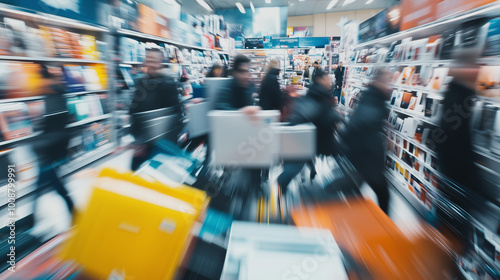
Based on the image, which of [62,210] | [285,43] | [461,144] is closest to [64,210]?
[62,210]

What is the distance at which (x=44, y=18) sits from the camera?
10.3 feet

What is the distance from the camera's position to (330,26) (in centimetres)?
1656

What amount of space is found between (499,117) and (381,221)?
177 centimetres

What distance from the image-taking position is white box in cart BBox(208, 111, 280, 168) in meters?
1.23

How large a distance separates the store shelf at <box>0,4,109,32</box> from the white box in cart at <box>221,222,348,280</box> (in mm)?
3627

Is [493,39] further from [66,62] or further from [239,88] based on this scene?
[66,62]

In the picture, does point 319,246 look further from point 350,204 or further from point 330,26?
point 330,26

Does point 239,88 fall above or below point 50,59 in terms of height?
below

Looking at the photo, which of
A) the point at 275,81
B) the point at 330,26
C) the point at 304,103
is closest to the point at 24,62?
the point at 275,81

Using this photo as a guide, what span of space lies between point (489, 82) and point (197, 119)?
2.56 m

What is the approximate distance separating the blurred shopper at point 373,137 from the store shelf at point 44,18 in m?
3.85

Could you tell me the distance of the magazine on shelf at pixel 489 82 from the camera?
2.00m

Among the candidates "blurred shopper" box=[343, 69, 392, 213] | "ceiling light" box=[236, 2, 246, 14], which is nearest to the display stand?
"blurred shopper" box=[343, 69, 392, 213]

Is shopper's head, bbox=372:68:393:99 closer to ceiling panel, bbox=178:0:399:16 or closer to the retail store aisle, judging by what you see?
the retail store aisle
